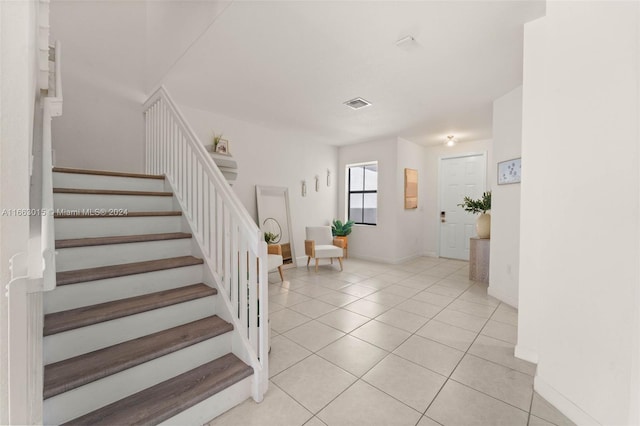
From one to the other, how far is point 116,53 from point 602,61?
5.00m

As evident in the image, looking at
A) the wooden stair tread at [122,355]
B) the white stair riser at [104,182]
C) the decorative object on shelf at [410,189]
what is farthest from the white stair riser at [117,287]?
the decorative object on shelf at [410,189]

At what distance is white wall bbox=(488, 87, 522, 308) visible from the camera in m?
3.14

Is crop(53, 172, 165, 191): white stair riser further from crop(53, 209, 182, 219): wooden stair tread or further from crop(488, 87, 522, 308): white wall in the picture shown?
crop(488, 87, 522, 308): white wall

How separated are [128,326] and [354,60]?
283 centimetres

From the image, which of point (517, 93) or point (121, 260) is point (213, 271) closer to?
point (121, 260)

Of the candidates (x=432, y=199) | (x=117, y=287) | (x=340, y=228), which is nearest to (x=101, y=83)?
(x=117, y=287)

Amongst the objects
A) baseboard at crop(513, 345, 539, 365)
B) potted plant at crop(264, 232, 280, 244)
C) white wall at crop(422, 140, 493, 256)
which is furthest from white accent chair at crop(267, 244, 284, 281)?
white wall at crop(422, 140, 493, 256)

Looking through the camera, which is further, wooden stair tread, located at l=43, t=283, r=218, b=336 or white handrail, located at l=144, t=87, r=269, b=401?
white handrail, located at l=144, t=87, r=269, b=401

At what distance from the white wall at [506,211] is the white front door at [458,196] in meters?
2.06

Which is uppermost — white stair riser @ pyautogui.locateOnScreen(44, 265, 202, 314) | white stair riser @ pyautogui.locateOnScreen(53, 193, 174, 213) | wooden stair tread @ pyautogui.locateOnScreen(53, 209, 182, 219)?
white stair riser @ pyautogui.locateOnScreen(53, 193, 174, 213)

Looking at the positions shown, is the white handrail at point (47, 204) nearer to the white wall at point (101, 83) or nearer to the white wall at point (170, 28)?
the white wall at point (170, 28)

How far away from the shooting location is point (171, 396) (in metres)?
1.41

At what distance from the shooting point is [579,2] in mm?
1507

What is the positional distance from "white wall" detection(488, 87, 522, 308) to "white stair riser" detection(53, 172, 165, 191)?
411 centimetres
